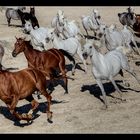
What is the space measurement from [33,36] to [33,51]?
5.17 meters

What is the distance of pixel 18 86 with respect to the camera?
40.1 feet

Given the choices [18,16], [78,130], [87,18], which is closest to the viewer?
[78,130]

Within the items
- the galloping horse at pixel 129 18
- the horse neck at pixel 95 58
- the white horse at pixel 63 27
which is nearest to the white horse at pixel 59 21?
the white horse at pixel 63 27

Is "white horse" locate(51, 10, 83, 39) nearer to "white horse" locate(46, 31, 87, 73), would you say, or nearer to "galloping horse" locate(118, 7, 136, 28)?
"galloping horse" locate(118, 7, 136, 28)

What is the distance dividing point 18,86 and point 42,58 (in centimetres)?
292

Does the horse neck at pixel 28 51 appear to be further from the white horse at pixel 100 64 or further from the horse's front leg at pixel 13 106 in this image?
the horse's front leg at pixel 13 106

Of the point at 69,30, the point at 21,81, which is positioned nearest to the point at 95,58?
the point at 21,81

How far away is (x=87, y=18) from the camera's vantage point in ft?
80.7

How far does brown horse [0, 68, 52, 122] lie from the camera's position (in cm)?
1212

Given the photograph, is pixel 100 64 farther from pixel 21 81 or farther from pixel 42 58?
pixel 21 81

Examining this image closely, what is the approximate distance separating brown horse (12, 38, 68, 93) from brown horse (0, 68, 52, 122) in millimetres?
1874
